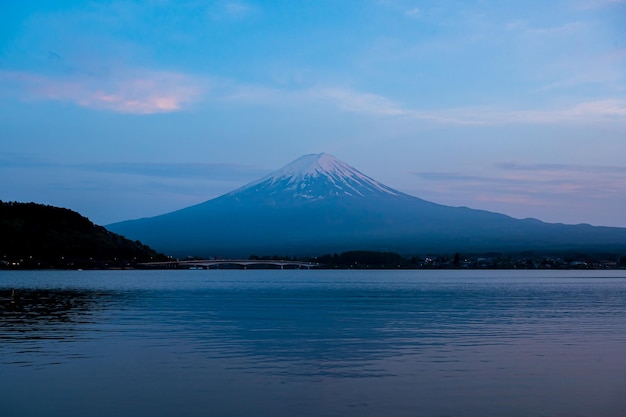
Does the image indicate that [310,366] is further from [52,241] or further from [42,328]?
[52,241]

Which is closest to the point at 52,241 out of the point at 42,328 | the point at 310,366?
the point at 42,328

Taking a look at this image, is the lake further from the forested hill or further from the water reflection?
the forested hill

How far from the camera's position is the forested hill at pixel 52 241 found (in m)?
140

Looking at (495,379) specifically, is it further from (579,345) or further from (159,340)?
(159,340)

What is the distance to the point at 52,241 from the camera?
14438cm

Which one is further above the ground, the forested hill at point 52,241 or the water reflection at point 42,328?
the forested hill at point 52,241

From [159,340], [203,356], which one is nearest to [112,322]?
[159,340]

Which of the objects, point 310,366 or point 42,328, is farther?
point 42,328

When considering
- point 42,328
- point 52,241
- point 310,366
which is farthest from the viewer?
point 52,241

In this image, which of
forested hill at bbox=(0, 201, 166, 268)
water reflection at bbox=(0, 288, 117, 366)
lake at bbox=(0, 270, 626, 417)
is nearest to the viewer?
lake at bbox=(0, 270, 626, 417)

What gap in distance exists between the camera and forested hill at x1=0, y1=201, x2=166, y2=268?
140 m

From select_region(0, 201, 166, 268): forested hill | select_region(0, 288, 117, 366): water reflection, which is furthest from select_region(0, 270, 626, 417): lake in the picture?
select_region(0, 201, 166, 268): forested hill

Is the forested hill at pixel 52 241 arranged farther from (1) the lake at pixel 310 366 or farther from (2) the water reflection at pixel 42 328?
(1) the lake at pixel 310 366

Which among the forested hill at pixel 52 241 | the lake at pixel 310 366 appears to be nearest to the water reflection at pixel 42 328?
the lake at pixel 310 366
